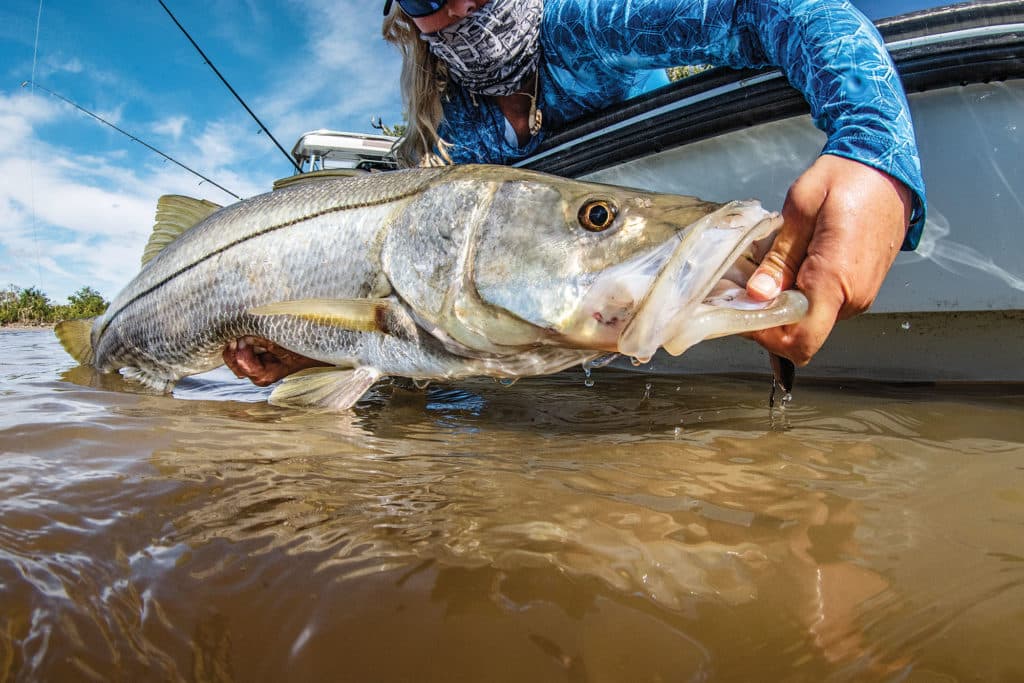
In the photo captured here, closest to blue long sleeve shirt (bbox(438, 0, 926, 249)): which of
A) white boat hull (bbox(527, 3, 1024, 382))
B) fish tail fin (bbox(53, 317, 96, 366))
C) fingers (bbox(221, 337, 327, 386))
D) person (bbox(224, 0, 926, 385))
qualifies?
person (bbox(224, 0, 926, 385))

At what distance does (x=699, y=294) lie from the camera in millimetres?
1412

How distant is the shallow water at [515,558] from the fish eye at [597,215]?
621mm

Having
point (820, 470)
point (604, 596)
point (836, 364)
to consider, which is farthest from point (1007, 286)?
point (604, 596)

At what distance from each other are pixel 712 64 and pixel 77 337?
4031mm

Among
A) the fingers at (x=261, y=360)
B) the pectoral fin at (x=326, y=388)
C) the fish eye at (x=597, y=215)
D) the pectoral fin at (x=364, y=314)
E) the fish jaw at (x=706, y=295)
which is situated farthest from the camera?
the fingers at (x=261, y=360)

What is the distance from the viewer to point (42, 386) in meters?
3.00

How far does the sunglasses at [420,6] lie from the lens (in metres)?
2.92

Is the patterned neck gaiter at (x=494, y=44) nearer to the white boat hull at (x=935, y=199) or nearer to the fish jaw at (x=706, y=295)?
the white boat hull at (x=935, y=199)

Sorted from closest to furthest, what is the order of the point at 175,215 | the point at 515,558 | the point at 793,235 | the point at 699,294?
Result: 1. the point at 515,558
2. the point at 699,294
3. the point at 793,235
4. the point at 175,215

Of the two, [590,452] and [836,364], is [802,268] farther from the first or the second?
[836,364]

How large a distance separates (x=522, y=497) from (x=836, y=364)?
89.9 inches

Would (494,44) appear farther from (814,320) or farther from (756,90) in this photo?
(814,320)

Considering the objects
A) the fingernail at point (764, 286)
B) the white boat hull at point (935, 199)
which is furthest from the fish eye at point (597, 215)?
the white boat hull at point (935, 199)

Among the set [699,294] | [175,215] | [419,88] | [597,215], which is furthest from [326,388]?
[419,88]
